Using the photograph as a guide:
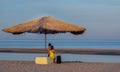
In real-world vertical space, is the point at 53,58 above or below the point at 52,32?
below

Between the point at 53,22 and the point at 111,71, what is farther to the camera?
the point at 53,22

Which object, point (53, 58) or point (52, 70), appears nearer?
point (52, 70)

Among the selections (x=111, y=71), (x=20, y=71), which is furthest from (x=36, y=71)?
(x=111, y=71)

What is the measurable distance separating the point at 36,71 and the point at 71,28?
5162 mm

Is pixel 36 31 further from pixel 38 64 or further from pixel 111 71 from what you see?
pixel 111 71

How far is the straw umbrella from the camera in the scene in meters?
21.9

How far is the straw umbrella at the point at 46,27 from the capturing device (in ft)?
71.9

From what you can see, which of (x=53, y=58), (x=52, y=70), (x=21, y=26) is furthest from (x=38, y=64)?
(x=52, y=70)

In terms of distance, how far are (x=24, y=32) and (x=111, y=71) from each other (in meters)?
Result: 6.15

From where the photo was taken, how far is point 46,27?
2192 cm

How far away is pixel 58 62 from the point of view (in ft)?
73.6

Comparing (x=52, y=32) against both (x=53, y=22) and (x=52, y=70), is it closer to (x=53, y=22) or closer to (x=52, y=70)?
(x=53, y=22)

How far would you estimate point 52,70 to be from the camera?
1817cm

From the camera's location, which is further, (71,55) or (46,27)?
(71,55)
